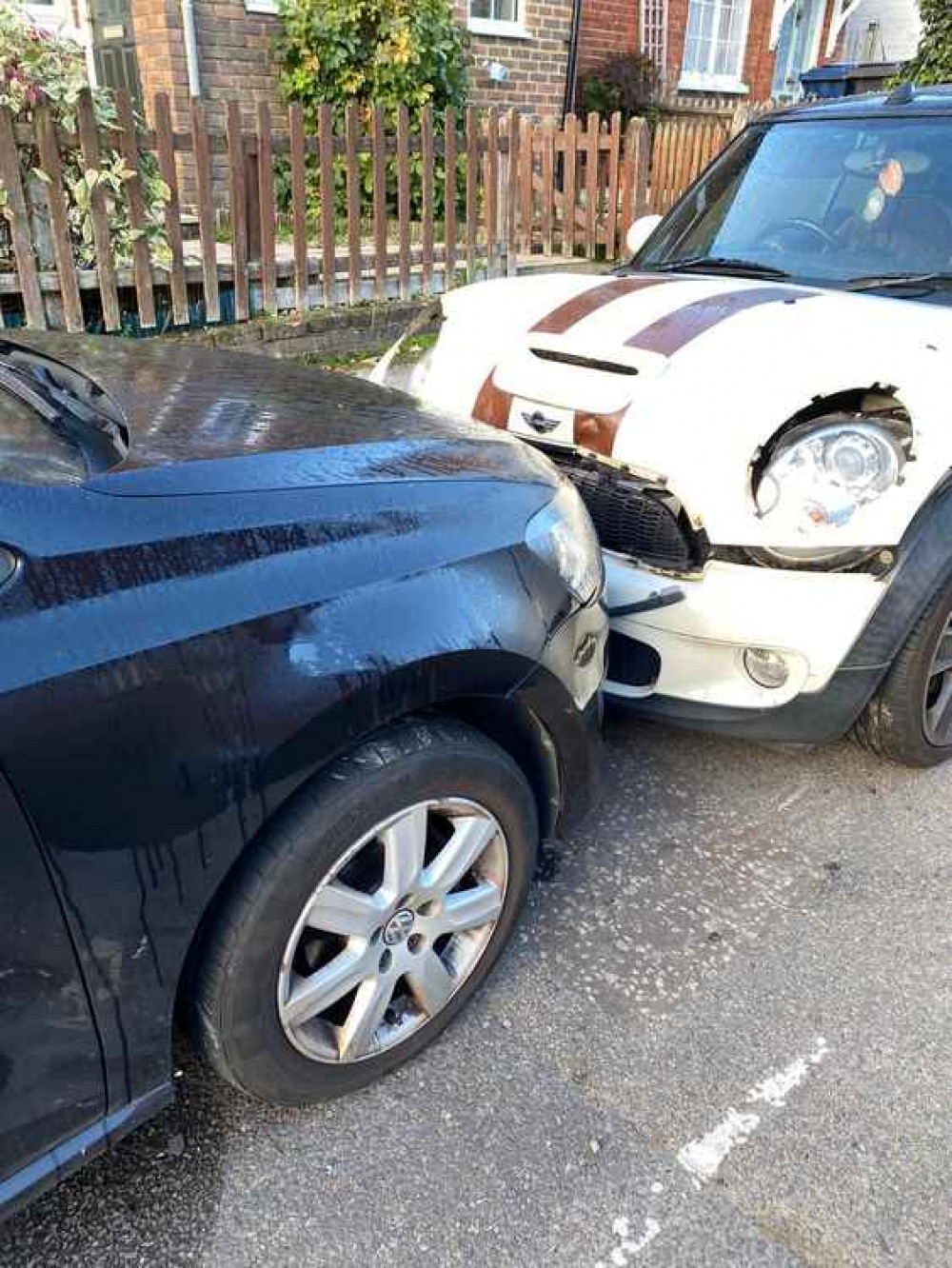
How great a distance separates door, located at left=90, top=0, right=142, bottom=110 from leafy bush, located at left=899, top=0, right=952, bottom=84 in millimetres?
6837

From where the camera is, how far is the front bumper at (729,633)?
99.0 inches

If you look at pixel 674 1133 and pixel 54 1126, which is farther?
pixel 674 1133

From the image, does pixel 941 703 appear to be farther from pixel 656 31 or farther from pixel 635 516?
pixel 656 31

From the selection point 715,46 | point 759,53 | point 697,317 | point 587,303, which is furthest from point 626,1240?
point 759,53

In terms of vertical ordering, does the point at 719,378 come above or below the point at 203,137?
below

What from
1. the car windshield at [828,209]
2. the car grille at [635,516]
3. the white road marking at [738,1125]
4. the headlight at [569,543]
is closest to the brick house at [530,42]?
the car windshield at [828,209]

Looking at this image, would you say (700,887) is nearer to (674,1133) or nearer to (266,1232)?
(674,1133)

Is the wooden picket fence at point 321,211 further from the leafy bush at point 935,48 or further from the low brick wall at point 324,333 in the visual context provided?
the leafy bush at point 935,48

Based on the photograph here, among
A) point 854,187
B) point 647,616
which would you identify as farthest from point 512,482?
point 854,187

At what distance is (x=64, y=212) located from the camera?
589 cm

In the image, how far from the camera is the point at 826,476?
8.21ft

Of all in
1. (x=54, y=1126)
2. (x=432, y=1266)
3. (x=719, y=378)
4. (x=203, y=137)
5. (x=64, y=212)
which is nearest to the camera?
(x=54, y=1126)

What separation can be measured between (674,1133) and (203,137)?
252 inches

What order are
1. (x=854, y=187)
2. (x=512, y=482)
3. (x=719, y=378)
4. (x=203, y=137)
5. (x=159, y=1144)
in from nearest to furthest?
(x=159, y=1144)
(x=512, y=482)
(x=719, y=378)
(x=854, y=187)
(x=203, y=137)
